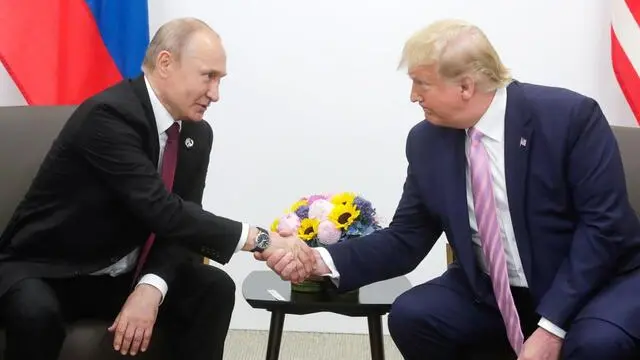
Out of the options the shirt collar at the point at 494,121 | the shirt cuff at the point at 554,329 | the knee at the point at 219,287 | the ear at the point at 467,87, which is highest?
the ear at the point at 467,87

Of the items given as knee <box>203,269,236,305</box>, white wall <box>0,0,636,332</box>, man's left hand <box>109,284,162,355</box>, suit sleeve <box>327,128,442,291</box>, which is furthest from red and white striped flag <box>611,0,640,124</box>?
man's left hand <box>109,284,162,355</box>

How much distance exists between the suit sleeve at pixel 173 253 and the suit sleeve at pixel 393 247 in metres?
0.42

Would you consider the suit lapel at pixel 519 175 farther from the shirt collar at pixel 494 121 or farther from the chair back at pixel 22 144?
the chair back at pixel 22 144

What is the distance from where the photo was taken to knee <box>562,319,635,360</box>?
1834 mm

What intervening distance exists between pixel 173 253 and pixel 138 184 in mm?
264

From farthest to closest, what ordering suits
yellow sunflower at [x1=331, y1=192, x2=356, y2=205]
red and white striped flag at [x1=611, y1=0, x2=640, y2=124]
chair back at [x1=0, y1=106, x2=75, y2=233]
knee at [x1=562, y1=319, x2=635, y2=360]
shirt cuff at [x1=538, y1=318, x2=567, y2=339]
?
1. red and white striped flag at [x1=611, y1=0, x2=640, y2=124]
2. chair back at [x1=0, y1=106, x2=75, y2=233]
3. yellow sunflower at [x1=331, y1=192, x2=356, y2=205]
4. shirt cuff at [x1=538, y1=318, x2=567, y2=339]
5. knee at [x1=562, y1=319, x2=635, y2=360]

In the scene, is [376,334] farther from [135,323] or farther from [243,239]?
[135,323]

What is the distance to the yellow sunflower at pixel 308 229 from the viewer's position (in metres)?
2.31

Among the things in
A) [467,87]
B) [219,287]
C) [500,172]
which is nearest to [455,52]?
[467,87]

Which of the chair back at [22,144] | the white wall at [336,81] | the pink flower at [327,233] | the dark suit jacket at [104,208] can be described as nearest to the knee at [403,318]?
the pink flower at [327,233]

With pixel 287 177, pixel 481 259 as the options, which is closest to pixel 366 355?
pixel 287 177

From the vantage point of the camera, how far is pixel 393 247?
2.35 m

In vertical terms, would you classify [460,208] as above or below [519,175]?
below

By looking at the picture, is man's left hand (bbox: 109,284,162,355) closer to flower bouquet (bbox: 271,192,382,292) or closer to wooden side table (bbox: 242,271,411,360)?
wooden side table (bbox: 242,271,411,360)
